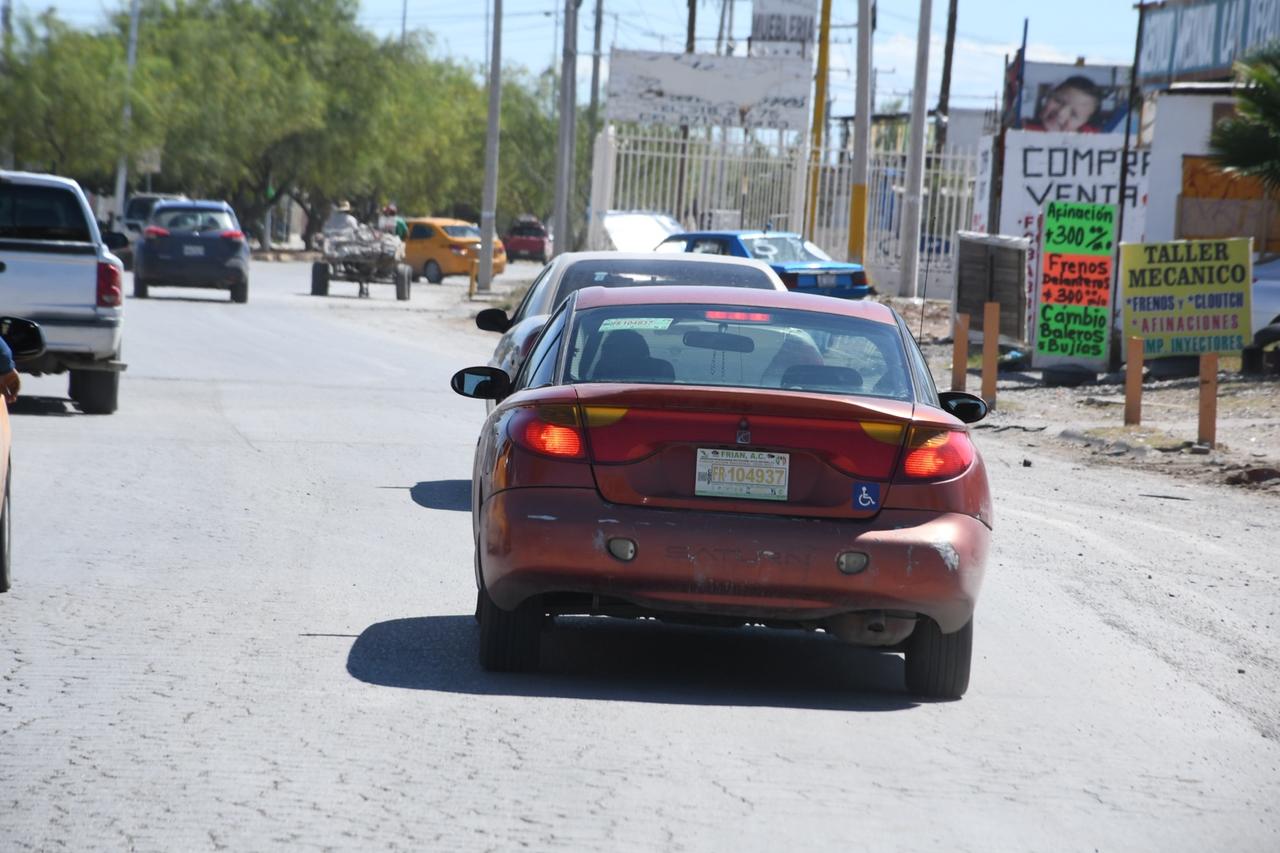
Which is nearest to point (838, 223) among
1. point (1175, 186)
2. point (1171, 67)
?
point (1171, 67)

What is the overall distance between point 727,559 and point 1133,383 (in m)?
12.1

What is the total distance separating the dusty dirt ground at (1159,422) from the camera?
1529 cm

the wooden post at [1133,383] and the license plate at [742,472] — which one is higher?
the license plate at [742,472]

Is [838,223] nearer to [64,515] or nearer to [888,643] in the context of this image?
[64,515]

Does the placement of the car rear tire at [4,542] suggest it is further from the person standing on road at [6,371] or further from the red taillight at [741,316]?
the red taillight at [741,316]

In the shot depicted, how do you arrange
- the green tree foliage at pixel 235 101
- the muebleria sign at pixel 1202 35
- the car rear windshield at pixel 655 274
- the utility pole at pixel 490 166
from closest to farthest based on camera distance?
1. the car rear windshield at pixel 655 274
2. the muebleria sign at pixel 1202 35
3. the utility pole at pixel 490 166
4. the green tree foliage at pixel 235 101

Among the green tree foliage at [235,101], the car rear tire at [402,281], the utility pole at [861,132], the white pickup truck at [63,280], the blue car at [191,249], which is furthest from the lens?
the green tree foliage at [235,101]

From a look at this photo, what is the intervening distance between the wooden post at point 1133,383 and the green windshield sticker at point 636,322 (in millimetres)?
10948

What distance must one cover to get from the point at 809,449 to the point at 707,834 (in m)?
1.92

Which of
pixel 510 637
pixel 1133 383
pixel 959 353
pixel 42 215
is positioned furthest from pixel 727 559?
pixel 959 353

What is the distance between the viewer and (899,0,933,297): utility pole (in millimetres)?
33406

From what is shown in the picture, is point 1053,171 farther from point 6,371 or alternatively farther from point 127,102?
point 127,102

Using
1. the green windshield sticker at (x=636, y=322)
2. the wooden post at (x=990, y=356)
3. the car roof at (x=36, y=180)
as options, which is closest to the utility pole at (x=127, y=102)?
the wooden post at (x=990, y=356)

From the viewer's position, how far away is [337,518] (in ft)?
35.6
